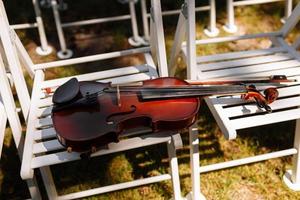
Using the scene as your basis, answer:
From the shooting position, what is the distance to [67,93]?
4.87 feet

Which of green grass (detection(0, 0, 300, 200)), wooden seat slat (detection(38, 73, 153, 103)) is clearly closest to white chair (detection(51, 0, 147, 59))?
green grass (detection(0, 0, 300, 200))

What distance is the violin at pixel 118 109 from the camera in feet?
4.58

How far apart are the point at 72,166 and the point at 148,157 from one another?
36cm

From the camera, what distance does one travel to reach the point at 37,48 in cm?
288

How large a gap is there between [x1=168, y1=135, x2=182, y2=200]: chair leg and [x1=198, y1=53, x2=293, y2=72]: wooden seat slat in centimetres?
33

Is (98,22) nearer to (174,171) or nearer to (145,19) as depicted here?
(145,19)

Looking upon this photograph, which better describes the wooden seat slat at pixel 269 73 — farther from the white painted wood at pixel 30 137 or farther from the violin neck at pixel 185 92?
the white painted wood at pixel 30 137

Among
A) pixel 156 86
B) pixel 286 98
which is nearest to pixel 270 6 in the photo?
pixel 286 98

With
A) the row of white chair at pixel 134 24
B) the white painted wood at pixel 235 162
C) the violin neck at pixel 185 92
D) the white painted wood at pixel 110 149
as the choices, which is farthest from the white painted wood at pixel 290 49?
the row of white chair at pixel 134 24

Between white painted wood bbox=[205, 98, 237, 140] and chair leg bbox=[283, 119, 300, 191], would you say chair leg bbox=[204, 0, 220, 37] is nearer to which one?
chair leg bbox=[283, 119, 300, 191]

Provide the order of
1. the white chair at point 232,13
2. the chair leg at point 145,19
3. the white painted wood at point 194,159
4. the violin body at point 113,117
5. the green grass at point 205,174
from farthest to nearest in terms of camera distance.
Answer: the white chair at point 232,13
the chair leg at point 145,19
the green grass at point 205,174
the white painted wood at point 194,159
the violin body at point 113,117

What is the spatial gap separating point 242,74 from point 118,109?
58 cm

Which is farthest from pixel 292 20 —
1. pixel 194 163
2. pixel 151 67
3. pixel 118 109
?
pixel 118 109

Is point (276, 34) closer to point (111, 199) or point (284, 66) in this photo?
point (284, 66)
